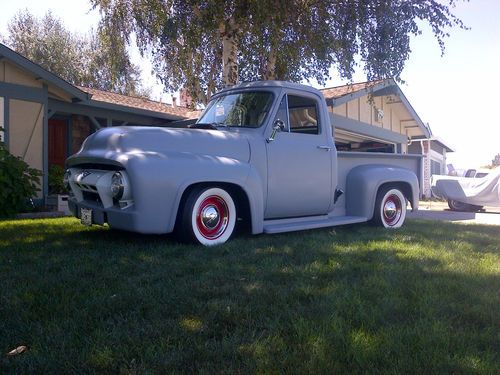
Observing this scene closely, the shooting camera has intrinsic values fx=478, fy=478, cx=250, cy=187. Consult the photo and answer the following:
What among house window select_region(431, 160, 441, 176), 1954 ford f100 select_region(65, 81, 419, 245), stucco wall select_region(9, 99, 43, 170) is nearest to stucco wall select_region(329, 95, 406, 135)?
house window select_region(431, 160, 441, 176)

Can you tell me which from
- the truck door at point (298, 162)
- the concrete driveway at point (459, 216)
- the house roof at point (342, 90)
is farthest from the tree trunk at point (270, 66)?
the truck door at point (298, 162)

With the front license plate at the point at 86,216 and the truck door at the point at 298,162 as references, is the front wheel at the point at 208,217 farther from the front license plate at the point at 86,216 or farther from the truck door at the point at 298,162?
the front license plate at the point at 86,216

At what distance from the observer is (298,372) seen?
220cm

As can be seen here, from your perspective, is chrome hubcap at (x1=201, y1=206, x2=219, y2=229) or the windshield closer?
chrome hubcap at (x1=201, y1=206, x2=219, y2=229)

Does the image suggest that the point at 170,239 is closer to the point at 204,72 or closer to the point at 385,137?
the point at 204,72

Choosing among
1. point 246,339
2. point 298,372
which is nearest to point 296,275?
point 246,339

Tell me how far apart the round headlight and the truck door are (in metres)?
1.80

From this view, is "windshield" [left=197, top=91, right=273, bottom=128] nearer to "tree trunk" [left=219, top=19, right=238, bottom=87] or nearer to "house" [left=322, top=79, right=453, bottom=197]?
"tree trunk" [left=219, top=19, right=238, bottom=87]

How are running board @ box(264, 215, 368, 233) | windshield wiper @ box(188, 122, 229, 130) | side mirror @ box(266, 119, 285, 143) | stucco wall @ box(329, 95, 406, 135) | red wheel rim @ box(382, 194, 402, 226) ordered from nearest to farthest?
running board @ box(264, 215, 368, 233) < side mirror @ box(266, 119, 285, 143) < windshield wiper @ box(188, 122, 229, 130) < red wheel rim @ box(382, 194, 402, 226) < stucco wall @ box(329, 95, 406, 135)

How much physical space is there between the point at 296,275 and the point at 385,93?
581 inches

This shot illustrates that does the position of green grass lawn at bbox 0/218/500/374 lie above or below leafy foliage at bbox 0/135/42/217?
below

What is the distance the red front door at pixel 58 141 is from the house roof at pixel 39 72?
1925mm

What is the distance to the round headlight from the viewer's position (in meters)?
4.68

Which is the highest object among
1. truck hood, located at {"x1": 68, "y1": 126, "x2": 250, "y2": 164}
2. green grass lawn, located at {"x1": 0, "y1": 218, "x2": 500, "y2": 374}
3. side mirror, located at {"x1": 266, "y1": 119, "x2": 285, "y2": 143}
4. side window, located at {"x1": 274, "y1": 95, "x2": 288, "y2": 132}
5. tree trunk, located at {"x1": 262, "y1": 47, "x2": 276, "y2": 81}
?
tree trunk, located at {"x1": 262, "y1": 47, "x2": 276, "y2": 81}
